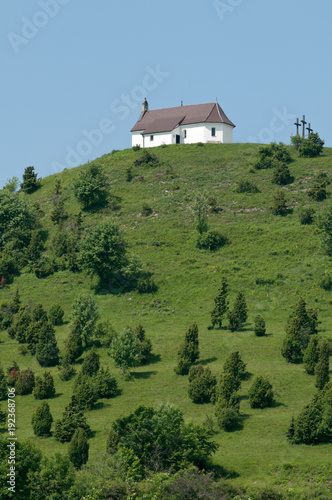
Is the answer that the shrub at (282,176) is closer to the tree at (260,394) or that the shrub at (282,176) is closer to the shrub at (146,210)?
the shrub at (146,210)

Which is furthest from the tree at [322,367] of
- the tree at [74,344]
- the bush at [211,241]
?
the bush at [211,241]

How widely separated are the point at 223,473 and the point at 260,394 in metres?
9.27

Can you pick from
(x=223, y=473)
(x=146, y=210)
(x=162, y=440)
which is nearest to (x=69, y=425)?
(x=162, y=440)

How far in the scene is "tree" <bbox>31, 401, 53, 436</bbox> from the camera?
135ft

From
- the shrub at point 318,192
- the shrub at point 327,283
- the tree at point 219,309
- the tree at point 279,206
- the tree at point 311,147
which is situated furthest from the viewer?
the tree at point 311,147

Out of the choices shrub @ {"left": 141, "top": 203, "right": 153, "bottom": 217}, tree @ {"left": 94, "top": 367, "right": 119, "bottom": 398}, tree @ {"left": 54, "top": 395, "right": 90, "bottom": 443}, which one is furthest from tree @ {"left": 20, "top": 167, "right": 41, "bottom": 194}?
tree @ {"left": 54, "top": 395, "right": 90, "bottom": 443}

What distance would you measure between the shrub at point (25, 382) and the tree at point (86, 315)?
27.1 ft

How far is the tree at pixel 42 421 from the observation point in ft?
135

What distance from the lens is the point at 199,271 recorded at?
7488cm

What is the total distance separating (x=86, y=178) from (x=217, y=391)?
55.9 meters

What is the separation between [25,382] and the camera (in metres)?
50.3

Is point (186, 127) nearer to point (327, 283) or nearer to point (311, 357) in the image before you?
point (327, 283)

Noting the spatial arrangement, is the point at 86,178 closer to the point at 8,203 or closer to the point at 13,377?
the point at 8,203

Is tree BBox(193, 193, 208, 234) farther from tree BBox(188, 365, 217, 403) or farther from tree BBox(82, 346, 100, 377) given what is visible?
tree BBox(188, 365, 217, 403)
